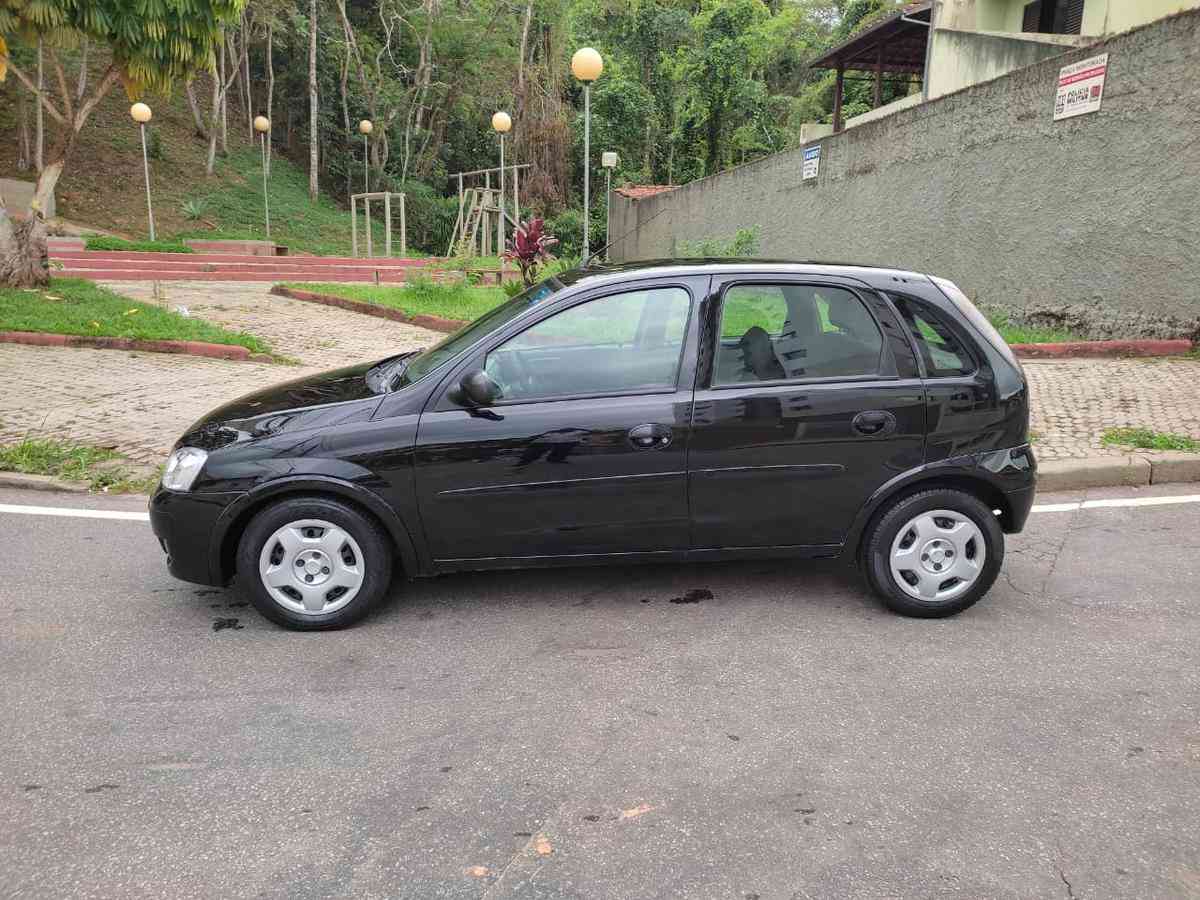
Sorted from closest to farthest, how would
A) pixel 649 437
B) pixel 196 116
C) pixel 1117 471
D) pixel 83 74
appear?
pixel 649 437
pixel 1117 471
pixel 83 74
pixel 196 116

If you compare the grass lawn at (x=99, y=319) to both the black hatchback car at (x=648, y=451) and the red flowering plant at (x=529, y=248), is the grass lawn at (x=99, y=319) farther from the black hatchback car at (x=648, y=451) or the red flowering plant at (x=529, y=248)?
the black hatchback car at (x=648, y=451)

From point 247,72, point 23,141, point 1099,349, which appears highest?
point 247,72

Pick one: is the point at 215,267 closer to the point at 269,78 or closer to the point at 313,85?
the point at 313,85

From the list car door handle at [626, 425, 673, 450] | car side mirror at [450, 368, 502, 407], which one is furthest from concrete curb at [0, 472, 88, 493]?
car door handle at [626, 425, 673, 450]

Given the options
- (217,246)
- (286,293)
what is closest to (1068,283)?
(286,293)

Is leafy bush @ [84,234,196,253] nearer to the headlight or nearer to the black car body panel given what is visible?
the headlight

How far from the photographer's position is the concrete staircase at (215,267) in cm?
2050

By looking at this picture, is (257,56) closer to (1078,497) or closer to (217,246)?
(217,246)

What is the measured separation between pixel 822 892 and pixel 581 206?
121ft

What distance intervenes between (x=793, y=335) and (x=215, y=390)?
667cm

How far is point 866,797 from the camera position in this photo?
291 centimetres

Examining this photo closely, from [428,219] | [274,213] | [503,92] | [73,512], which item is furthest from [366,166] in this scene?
[73,512]

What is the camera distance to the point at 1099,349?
10.2 m

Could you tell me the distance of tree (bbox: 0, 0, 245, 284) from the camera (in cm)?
1295
